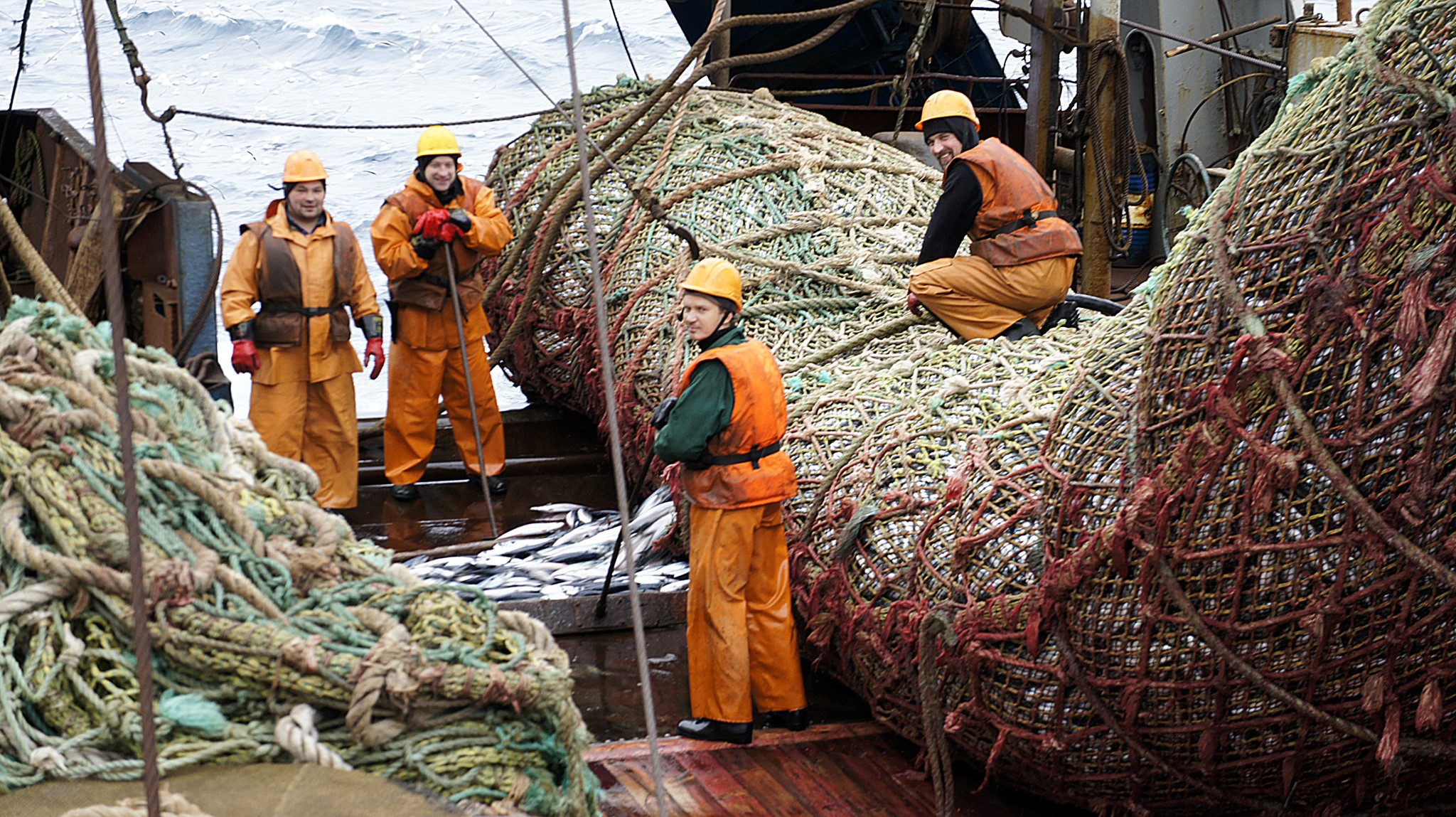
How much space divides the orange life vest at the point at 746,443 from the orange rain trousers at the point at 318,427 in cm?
316

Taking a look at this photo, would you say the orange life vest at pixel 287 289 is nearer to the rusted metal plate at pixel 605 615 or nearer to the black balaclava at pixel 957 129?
the rusted metal plate at pixel 605 615

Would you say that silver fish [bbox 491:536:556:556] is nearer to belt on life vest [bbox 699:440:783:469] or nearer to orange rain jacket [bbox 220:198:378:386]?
orange rain jacket [bbox 220:198:378:386]

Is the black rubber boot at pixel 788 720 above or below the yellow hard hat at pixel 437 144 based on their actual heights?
below

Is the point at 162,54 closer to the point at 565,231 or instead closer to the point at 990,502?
the point at 565,231

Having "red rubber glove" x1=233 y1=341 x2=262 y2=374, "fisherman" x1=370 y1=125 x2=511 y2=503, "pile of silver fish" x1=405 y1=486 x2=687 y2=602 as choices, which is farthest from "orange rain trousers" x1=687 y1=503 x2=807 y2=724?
"red rubber glove" x1=233 y1=341 x2=262 y2=374

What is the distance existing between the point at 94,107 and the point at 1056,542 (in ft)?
10.2

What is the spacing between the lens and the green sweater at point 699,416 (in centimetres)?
496

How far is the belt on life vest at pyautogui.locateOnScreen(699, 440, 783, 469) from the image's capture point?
5.05 metres

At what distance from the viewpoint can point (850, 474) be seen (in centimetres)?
529

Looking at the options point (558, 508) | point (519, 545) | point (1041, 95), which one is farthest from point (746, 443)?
point (1041, 95)

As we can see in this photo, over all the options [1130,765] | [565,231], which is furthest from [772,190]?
[1130,765]

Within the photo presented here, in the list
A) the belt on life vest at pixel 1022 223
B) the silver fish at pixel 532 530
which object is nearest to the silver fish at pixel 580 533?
the silver fish at pixel 532 530

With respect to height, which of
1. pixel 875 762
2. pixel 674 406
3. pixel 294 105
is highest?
pixel 294 105

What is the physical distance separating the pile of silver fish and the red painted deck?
129cm
